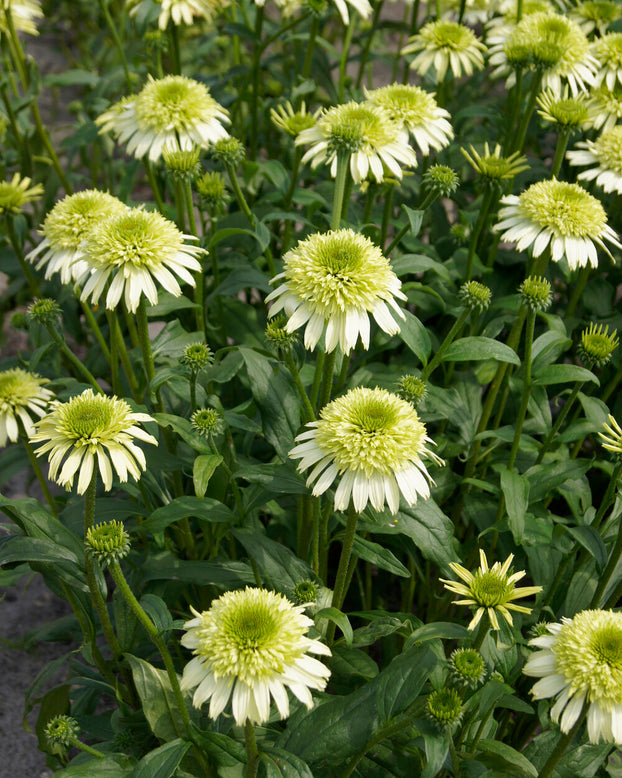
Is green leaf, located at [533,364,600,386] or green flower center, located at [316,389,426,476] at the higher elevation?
green flower center, located at [316,389,426,476]

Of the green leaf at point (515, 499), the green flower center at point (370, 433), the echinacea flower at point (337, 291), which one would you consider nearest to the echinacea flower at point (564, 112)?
the echinacea flower at point (337, 291)

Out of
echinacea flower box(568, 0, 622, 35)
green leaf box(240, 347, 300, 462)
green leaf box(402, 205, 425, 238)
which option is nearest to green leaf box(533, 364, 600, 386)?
green leaf box(402, 205, 425, 238)

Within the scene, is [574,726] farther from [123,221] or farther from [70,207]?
[70,207]

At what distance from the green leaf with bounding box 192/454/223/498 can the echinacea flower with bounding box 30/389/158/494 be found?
5.7 inches

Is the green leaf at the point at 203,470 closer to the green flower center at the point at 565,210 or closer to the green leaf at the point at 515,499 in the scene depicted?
the green leaf at the point at 515,499

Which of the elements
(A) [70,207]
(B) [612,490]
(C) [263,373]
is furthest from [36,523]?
(B) [612,490]

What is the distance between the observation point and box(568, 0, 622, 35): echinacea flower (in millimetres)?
2947

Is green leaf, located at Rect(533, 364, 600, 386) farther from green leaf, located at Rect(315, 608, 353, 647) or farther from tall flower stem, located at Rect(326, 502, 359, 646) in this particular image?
green leaf, located at Rect(315, 608, 353, 647)

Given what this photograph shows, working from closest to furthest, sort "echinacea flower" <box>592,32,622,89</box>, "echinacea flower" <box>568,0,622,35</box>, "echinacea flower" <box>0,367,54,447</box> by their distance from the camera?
"echinacea flower" <box>0,367,54,447</box>, "echinacea flower" <box>592,32,622,89</box>, "echinacea flower" <box>568,0,622,35</box>

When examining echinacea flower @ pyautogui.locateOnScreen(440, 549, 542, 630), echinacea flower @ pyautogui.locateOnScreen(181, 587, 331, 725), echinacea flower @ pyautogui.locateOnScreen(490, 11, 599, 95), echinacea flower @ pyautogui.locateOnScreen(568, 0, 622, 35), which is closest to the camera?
echinacea flower @ pyautogui.locateOnScreen(181, 587, 331, 725)

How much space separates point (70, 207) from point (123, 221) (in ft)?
1.20

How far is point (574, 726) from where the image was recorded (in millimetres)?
1443

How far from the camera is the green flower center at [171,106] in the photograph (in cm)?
225

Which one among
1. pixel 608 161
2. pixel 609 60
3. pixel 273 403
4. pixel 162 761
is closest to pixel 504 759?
pixel 162 761
